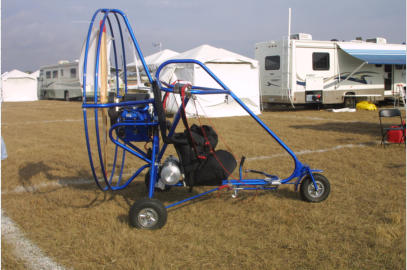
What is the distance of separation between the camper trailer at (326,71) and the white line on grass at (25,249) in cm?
1364

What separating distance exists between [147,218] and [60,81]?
93.8ft

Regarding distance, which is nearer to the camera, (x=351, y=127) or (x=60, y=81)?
(x=351, y=127)

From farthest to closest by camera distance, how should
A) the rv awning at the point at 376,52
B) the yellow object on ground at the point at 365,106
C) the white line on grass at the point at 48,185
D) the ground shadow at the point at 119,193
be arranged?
the rv awning at the point at 376,52 < the yellow object on ground at the point at 365,106 < the white line on grass at the point at 48,185 < the ground shadow at the point at 119,193

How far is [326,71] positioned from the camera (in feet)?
56.2

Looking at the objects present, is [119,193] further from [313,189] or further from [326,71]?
[326,71]

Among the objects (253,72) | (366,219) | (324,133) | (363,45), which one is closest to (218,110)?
(253,72)

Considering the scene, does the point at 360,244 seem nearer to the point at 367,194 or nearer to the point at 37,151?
the point at 367,194

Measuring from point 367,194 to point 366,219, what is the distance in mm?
902

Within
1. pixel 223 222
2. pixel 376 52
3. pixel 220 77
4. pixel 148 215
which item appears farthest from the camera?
pixel 376 52

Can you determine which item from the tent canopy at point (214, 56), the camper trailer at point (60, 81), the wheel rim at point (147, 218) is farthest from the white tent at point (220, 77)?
the camper trailer at point (60, 81)

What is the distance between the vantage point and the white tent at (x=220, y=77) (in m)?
14.9

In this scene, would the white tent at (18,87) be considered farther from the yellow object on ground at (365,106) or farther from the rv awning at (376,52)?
the yellow object on ground at (365,106)

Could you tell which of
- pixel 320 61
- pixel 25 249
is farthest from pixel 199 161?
pixel 320 61

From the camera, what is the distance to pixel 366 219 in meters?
4.32
